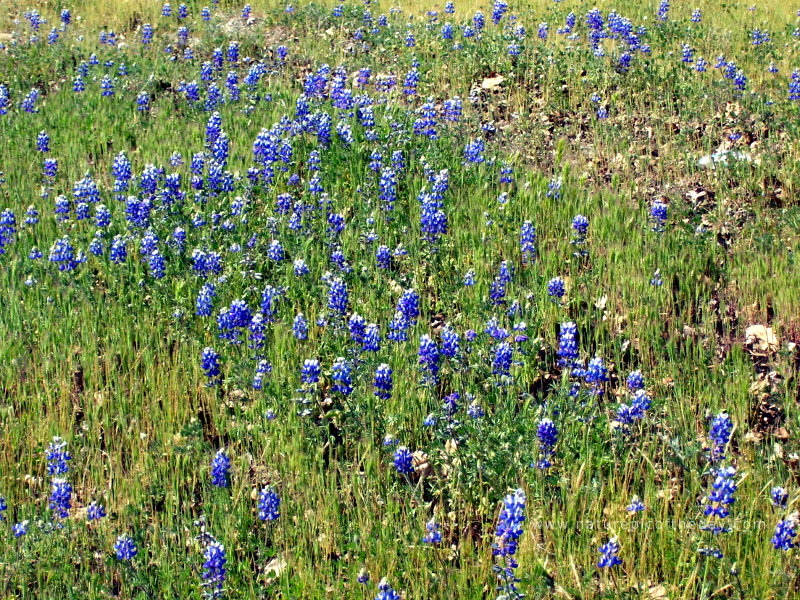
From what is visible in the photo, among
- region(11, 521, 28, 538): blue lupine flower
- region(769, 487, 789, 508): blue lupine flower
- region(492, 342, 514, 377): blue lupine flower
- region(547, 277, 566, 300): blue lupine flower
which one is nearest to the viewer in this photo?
region(769, 487, 789, 508): blue lupine flower

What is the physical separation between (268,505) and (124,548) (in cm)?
60

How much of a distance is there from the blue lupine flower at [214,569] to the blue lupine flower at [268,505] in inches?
11.1

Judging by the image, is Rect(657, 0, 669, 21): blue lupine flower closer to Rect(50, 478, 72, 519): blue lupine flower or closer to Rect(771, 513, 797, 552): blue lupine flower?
Rect(771, 513, 797, 552): blue lupine flower

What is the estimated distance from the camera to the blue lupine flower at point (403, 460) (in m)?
3.80

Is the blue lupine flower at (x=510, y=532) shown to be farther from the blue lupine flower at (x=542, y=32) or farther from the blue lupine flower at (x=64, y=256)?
the blue lupine flower at (x=542, y=32)

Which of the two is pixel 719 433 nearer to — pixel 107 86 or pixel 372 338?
pixel 372 338

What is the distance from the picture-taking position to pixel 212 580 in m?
3.41

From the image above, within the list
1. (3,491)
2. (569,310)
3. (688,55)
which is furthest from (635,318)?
(688,55)

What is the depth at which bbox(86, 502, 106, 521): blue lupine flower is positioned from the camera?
382 centimetres

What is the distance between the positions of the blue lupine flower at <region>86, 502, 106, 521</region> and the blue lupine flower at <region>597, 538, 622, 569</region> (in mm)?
2143

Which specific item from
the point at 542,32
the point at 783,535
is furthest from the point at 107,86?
the point at 783,535

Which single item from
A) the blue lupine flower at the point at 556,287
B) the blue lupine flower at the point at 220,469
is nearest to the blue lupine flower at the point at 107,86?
the blue lupine flower at the point at 556,287

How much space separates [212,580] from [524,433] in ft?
4.89

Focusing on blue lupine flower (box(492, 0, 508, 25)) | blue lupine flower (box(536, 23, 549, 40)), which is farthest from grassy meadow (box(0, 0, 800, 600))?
blue lupine flower (box(492, 0, 508, 25))
